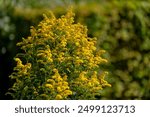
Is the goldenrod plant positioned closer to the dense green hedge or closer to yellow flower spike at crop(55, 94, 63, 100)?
yellow flower spike at crop(55, 94, 63, 100)

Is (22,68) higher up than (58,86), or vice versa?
(22,68)

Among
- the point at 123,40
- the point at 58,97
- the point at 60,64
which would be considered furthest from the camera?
the point at 123,40

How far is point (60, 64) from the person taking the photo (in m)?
6.13

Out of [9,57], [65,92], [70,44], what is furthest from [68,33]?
[9,57]

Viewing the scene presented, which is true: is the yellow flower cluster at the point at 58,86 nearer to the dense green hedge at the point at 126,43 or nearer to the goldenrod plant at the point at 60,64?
the goldenrod plant at the point at 60,64

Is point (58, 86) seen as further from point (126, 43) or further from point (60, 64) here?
point (126, 43)

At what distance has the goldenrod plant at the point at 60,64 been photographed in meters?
6.08

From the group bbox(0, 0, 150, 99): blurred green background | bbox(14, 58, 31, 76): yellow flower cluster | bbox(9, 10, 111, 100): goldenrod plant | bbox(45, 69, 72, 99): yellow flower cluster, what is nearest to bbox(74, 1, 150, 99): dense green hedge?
bbox(0, 0, 150, 99): blurred green background

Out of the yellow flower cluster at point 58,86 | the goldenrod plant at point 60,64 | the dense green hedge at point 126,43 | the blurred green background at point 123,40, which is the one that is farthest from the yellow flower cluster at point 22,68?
the dense green hedge at point 126,43

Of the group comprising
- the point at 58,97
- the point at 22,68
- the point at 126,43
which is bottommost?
the point at 58,97

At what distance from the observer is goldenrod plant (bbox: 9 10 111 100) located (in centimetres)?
608

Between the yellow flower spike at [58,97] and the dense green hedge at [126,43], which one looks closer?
the yellow flower spike at [58,97]

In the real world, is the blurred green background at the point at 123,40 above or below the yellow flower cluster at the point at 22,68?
above

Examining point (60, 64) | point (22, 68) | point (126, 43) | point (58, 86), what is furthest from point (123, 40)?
point (58, 86)
